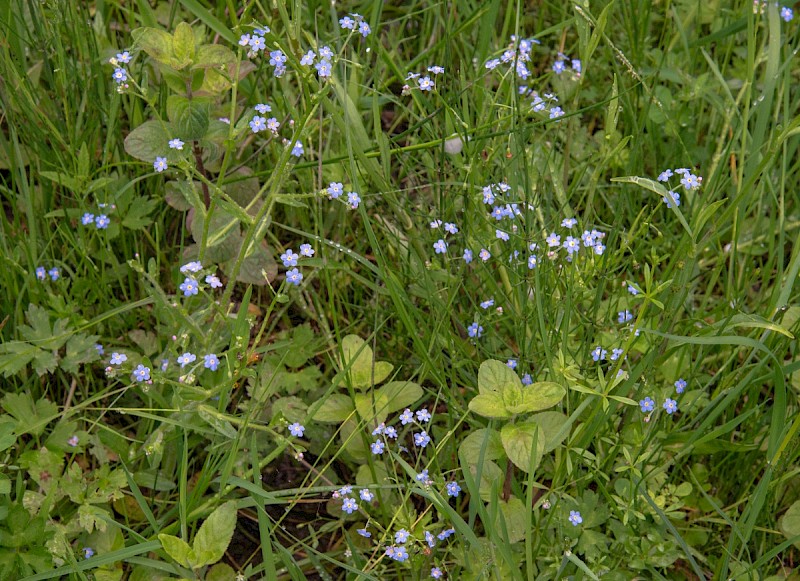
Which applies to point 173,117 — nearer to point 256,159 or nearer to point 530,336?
point 256,159

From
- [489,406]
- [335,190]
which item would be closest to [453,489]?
[489,406]

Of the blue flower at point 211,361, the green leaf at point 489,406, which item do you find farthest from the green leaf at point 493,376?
the blue flower at point 211,361

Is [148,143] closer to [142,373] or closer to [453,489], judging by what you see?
[142,373]

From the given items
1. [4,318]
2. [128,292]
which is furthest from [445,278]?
[4,318]

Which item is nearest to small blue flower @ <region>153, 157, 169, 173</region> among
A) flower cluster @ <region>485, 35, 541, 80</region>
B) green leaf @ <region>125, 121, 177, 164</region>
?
green leaf @ <region>125, 121, 177, 164</region>

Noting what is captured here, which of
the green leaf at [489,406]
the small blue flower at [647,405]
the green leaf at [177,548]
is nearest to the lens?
the green leaf at [177,548]

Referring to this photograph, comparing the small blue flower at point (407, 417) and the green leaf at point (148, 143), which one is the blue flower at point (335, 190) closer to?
the green leaf at point (148, 143)

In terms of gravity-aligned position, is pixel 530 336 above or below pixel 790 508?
above
